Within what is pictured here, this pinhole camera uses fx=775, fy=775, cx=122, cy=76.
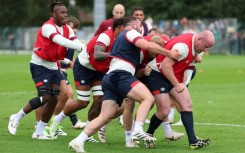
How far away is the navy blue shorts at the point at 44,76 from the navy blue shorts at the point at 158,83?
6.71 ft

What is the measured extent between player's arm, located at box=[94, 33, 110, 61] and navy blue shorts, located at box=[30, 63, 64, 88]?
4.66 ft

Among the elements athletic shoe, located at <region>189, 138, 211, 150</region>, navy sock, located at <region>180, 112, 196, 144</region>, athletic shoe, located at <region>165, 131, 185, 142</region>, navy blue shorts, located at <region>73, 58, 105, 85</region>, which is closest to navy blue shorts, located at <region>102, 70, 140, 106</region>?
navy sock, located at <region>180, 112, 196, 144</region>

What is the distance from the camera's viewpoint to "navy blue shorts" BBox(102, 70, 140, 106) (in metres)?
11.3

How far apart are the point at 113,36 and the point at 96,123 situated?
1.73m

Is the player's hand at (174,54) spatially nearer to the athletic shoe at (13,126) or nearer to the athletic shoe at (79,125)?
the athletic shoe at (13,126)

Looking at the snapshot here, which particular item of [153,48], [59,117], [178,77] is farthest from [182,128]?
[153,48]

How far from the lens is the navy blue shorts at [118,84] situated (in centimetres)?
1126

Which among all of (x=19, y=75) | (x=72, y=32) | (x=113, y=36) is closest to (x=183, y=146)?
(x=113, y=36)

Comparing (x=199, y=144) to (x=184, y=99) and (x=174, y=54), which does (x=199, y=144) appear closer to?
(x=184, y=99)

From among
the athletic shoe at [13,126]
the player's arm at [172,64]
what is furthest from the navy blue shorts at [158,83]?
the athletic shoe at [13,126]

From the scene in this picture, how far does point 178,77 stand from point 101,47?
129cm

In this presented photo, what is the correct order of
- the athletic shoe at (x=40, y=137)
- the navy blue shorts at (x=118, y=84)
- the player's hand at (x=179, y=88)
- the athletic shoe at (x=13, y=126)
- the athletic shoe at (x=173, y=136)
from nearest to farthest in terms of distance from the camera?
the navy blue shorts at (x=118, y=84)
the player's hand at (x=179, y=88)
the athletic shoe at (x=173, y=136)
the athletic shoe at (x=40, y=137)
the athletic shoe at (x=13, y=126)

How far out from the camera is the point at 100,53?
1202 centimetres

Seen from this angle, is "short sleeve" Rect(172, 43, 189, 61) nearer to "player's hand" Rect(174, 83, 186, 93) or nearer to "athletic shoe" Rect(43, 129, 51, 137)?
"player's hand" Rect(174, 83, 186, 93)
